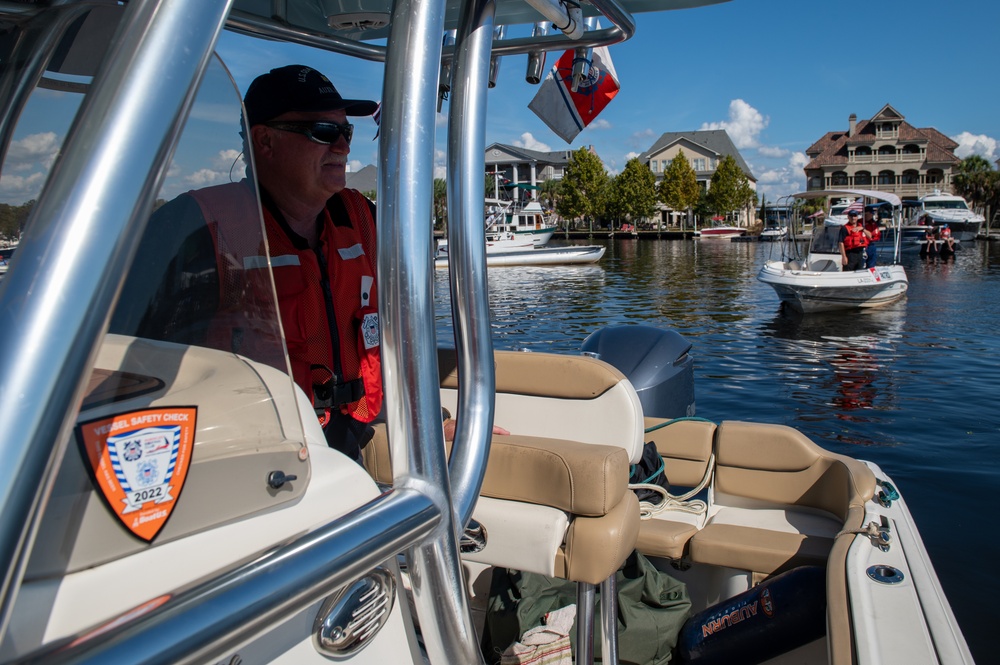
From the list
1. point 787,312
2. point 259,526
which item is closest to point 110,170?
point 259,526

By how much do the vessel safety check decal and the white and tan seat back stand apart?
5.57 ft

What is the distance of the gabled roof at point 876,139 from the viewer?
7144 cm

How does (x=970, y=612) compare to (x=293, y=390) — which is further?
(x=970, y=612)

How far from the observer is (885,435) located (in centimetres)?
773

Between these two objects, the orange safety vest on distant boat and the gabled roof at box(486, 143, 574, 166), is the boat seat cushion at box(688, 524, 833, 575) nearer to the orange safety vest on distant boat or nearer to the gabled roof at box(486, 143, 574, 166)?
the orange safety vest on distant boat

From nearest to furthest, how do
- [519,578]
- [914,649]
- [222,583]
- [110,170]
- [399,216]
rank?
[110,170]
[222,583]
[399,216]
[914,649]
[519,578]

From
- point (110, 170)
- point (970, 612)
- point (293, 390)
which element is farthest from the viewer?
point (970, 612)

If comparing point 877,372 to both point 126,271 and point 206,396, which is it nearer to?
point 206,396

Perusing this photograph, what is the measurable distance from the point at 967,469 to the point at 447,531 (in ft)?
23.5

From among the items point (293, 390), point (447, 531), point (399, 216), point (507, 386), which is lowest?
point (507, 386)

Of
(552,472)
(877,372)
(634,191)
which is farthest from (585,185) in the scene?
(552,472)

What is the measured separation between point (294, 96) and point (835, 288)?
55.2 feet

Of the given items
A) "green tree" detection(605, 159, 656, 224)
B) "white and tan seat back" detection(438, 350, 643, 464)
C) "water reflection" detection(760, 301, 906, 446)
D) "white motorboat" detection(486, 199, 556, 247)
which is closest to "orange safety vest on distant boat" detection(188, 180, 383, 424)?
"white and tan seat back" detection(438, 350, 643, 464)

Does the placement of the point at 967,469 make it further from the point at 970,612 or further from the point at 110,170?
the point at 110,170
